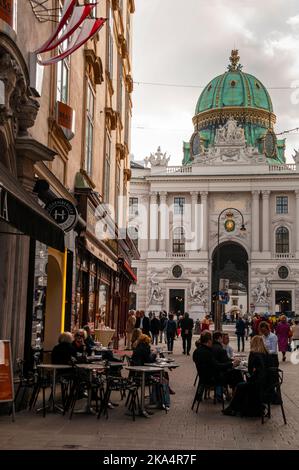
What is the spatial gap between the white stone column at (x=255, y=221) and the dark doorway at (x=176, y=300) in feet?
30.3

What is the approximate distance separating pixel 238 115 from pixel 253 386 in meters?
72.1

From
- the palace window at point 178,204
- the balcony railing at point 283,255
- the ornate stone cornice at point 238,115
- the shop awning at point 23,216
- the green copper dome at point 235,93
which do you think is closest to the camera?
the shop awning at point 23,216

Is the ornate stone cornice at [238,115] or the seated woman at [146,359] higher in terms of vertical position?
the ornate stone cornice at [238,115]

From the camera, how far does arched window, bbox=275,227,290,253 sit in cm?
7081

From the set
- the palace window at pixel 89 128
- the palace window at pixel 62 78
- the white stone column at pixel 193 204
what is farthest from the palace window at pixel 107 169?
the white stone column at pixel 193 204

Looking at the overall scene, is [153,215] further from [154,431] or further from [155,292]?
[154,431]

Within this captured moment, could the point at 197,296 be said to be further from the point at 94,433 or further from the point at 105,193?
the point at 94,433

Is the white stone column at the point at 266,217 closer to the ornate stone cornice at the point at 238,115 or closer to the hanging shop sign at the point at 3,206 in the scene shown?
the ornate stone cornice at the point at 238,115

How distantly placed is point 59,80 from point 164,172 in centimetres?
5894

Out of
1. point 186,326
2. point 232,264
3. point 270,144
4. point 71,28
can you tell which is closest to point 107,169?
point 186,326

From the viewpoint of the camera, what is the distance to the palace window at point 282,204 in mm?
71625

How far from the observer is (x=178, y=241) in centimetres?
7275

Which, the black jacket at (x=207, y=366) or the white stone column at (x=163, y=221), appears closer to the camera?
the black jacket at (x=207, y=366)

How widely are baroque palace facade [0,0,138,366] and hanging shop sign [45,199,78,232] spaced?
0.16 meters
